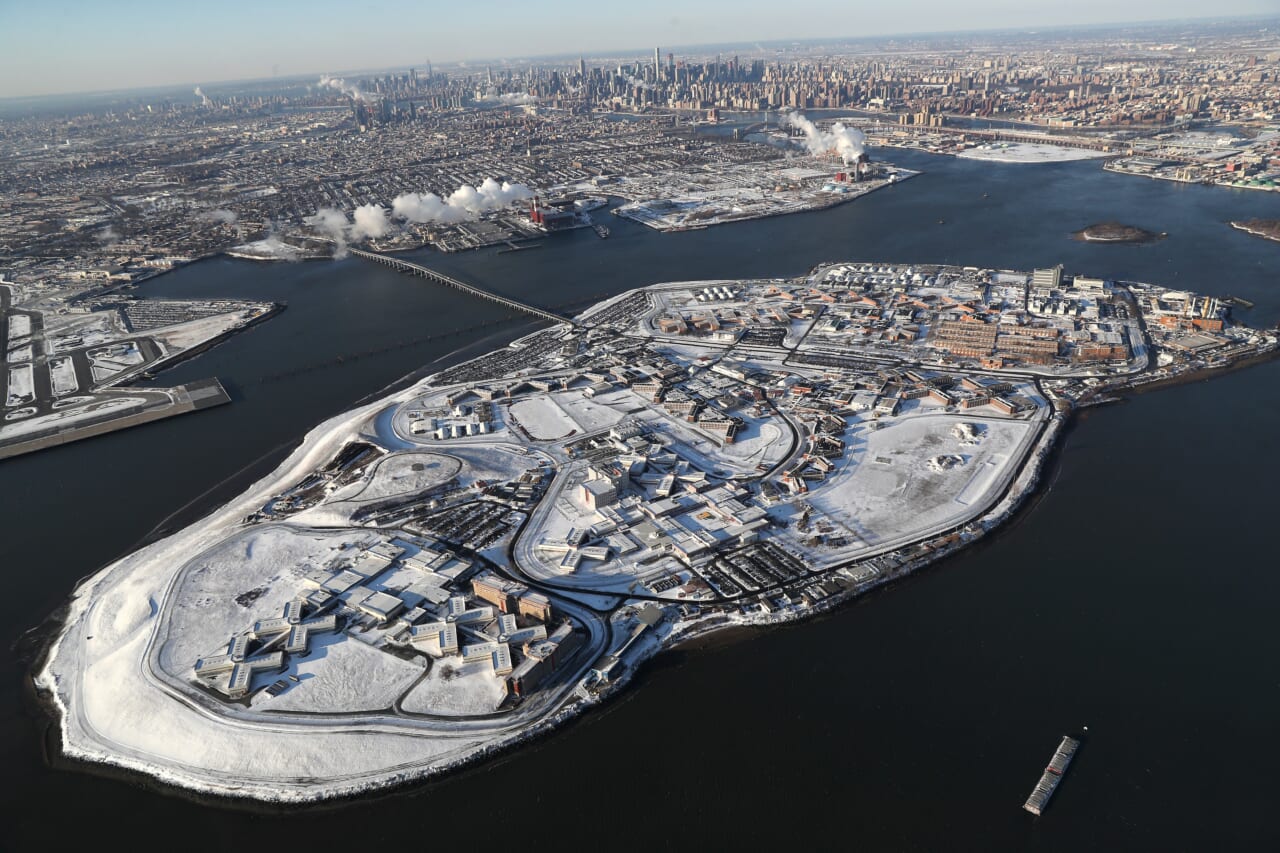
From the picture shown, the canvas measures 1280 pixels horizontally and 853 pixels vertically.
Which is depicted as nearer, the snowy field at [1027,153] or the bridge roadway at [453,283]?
the bridge roadway at [453,283]

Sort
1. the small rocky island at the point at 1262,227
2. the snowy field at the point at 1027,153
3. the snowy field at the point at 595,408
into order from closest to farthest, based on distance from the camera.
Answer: the snowy field at the point at 595,408 → the small rocky island at the point at 1262,227 → the snowy field at the point at 1027,153

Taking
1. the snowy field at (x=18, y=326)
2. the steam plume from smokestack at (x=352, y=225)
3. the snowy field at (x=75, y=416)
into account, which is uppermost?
the steam plume from smokestack at (x=352, y=225)

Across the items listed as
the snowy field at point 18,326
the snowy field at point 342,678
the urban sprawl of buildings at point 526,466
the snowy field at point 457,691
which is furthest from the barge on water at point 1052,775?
the snowy field at point 18,326

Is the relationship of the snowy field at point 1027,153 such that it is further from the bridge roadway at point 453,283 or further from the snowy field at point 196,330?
the snowy field at point 196,330

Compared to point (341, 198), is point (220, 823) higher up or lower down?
lower down

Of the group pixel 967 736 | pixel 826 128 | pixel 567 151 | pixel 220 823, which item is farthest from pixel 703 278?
pixel 826 128

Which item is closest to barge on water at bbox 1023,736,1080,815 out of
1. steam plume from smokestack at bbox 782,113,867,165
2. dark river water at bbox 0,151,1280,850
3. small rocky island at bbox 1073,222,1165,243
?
dark river water at bbox 0,151,1280,850

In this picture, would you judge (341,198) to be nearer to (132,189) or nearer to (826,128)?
(132,189)
